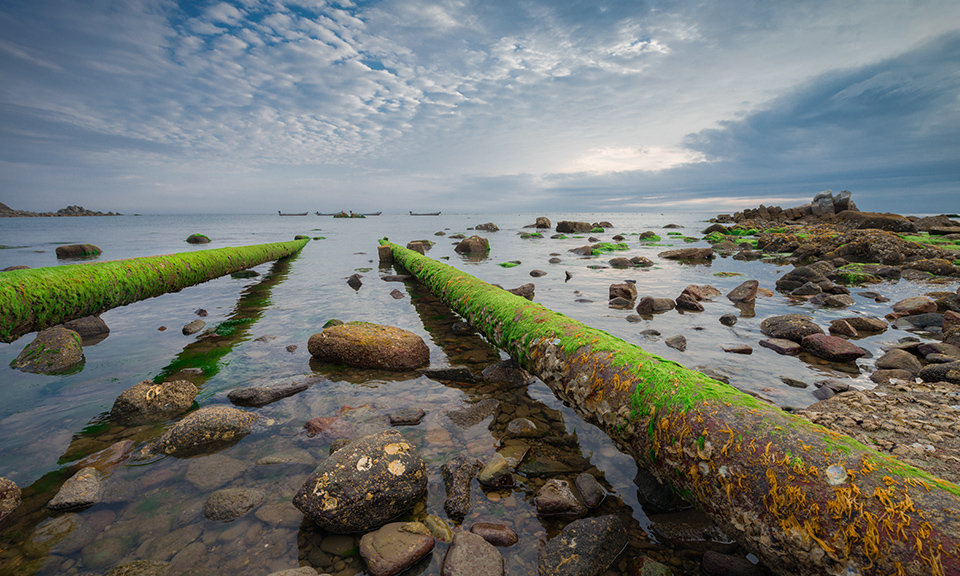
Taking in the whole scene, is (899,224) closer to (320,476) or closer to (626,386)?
(626,386)

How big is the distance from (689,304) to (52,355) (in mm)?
14469

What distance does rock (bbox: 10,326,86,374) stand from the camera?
641cm

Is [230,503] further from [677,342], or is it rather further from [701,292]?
[701,292]

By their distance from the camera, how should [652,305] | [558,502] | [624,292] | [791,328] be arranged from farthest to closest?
1. [624,292]
2. [652,305]
3. [791,328]
4. [558,502]

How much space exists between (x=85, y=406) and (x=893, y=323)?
16230 mm

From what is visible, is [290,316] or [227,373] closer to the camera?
[227,373]

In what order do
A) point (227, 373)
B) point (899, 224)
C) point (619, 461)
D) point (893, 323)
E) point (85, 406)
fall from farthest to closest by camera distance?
point (899, 224)
point (893, 323)
point (227, 373)
point (85, 406)
point (619, 461)

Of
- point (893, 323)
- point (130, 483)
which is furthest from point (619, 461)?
point (893, 323)

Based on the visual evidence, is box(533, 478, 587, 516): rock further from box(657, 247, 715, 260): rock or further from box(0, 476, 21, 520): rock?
box(657, 247, 715, 260): rock

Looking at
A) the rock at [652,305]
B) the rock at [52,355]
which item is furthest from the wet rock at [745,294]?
the rock at [52,355]

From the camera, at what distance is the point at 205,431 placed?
4.32 meters

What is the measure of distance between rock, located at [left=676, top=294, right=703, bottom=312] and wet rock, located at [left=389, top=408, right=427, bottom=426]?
9.04 metres

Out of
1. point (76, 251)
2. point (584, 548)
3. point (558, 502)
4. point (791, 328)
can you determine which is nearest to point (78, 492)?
point (558, 502)

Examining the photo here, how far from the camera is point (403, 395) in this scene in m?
5.64
